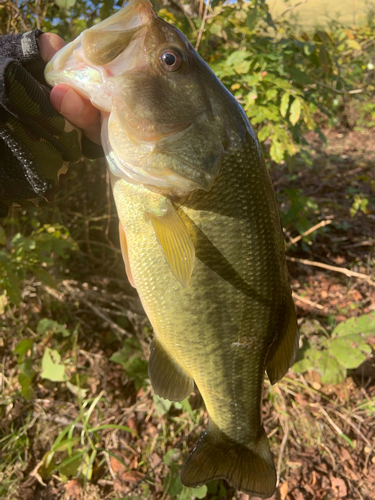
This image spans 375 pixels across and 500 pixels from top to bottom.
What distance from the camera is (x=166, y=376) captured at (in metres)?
1.49

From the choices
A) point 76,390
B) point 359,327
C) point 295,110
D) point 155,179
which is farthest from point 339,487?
point 295,110

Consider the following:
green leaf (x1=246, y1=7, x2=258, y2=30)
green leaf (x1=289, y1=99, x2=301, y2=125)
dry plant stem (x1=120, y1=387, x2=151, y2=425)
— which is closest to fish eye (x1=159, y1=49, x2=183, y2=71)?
green leaf (x1=289, y1=99, x2=301, y2=125)

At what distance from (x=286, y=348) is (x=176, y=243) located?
28.1 inches

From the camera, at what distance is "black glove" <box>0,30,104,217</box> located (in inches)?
41.9

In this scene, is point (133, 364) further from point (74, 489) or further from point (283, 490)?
point (283, 490)

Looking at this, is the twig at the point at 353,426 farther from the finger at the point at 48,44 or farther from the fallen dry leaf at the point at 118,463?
the finger at the point at 48,44

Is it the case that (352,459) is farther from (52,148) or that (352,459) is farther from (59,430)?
(52,148)

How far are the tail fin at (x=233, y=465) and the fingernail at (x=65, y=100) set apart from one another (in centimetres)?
151

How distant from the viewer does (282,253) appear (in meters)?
1.37

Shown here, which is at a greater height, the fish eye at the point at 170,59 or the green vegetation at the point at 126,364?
the fish eye at the point at 170,59

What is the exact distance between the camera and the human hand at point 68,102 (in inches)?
46.1

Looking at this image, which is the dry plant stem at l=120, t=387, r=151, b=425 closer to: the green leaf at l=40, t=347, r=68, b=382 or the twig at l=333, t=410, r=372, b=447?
the green leaf at l=40, t=347, r=68, b=382

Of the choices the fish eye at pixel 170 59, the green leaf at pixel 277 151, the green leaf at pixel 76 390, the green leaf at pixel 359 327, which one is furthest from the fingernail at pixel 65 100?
the green leaf at pixel 359 327

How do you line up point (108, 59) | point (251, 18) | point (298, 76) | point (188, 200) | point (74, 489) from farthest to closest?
point (298, 76)
point (251, 18)
point (74, 489)
point (188, 200)
point (108, 59)
